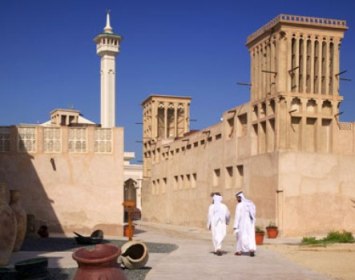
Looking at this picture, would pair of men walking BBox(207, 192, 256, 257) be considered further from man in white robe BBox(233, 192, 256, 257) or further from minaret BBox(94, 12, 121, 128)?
minaret BBox(94, 12, 121, 128)

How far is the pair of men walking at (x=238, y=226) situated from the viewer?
14.9m

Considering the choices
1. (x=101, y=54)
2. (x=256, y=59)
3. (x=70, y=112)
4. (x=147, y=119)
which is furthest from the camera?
(x=101, y=54)

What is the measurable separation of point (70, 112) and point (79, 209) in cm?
1325

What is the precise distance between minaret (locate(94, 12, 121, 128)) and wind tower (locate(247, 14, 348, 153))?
88.8 ft

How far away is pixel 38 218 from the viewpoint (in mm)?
20875

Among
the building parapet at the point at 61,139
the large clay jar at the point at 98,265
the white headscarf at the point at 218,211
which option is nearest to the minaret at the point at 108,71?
the building parapet at the point at 61,139

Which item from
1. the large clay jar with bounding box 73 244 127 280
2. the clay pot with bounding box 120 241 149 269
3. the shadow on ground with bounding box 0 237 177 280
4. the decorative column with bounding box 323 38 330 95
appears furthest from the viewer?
the decorative column with bounding box 323 38 330 95

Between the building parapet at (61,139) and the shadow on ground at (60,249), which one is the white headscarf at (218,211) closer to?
the shadow on ground at (60,249)

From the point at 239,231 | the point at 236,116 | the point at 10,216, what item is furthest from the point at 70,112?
the point at 10,216

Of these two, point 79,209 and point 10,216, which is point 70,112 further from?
point 10,216

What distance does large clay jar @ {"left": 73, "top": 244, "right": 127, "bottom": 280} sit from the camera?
20.1 ft

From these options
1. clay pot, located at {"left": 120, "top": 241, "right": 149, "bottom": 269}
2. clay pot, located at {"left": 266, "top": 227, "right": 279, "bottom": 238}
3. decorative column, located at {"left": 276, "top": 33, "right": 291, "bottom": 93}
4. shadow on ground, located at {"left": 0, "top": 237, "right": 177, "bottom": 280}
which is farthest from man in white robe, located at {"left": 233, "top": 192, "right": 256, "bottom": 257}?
decorative column, located at {"left": 276, "top": 33, "right": 291, "bottom": 93}

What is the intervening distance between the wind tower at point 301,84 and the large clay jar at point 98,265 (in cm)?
1920

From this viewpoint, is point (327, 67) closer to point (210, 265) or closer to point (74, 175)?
point (74, 175)
